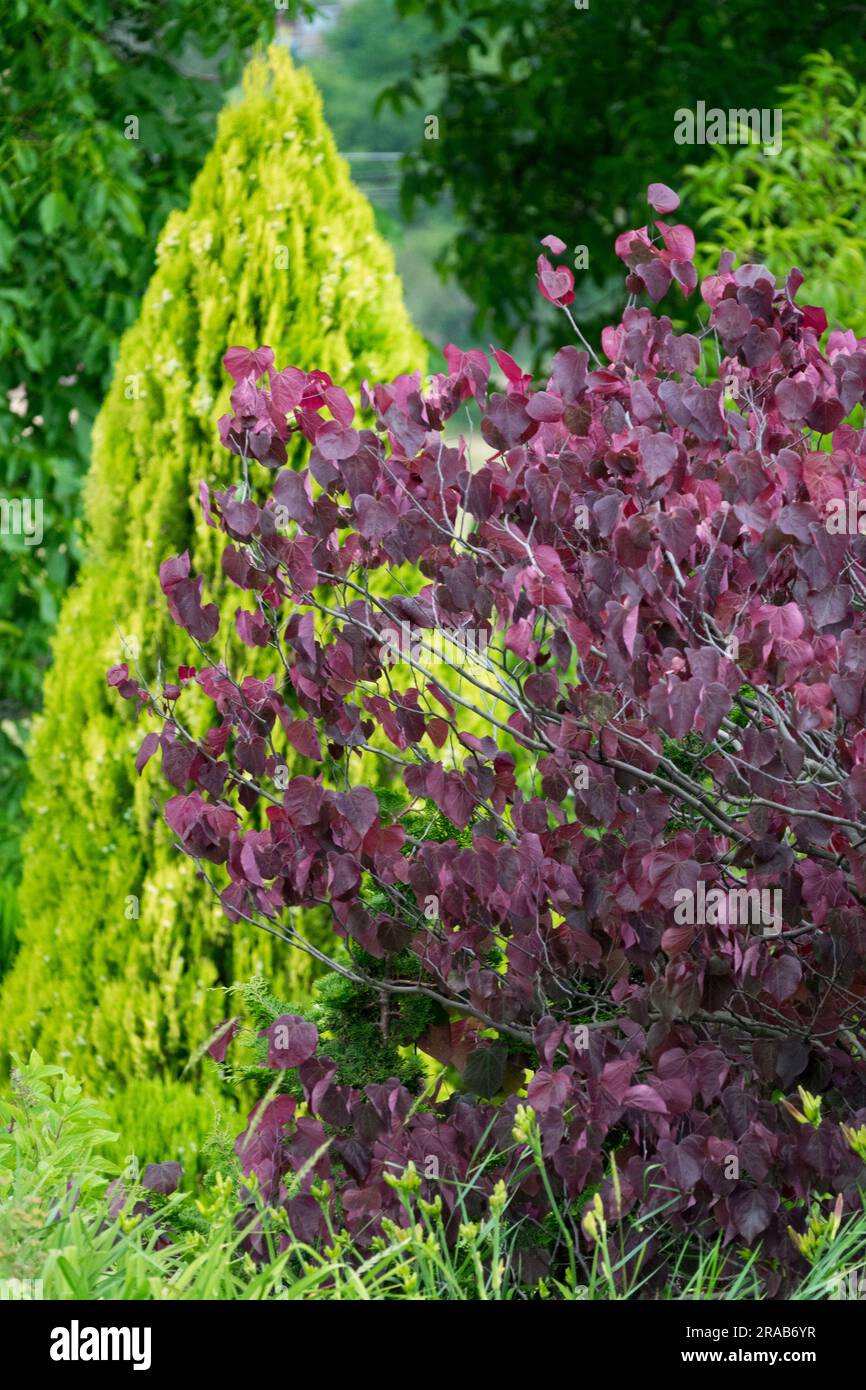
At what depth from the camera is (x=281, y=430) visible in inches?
105

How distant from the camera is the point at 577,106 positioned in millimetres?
7910

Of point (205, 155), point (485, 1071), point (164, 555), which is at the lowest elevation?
point (485, 1071)

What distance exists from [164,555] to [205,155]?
3023 millimetres

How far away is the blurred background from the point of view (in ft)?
19.2

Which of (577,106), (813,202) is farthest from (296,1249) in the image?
(577,106)

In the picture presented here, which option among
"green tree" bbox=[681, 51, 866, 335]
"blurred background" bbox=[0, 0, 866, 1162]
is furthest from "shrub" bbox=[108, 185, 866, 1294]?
"green tree" bbox=[681, 51, 866, 335]

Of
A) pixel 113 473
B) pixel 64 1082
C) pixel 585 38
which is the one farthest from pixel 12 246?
pixel 64 1082

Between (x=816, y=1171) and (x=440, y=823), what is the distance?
0.97m

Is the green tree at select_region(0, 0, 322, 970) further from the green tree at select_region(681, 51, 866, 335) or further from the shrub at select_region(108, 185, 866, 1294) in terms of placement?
the shrub at select_region(108, 185, 866, 1294)

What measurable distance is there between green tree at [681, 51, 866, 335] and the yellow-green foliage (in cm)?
201

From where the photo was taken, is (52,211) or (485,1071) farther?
(52,211)

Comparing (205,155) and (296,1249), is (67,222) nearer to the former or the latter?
(205,155)

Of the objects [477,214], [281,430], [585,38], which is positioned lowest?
[281,430]

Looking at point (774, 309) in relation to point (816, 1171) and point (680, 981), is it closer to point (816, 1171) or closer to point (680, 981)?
point (680, 981)
